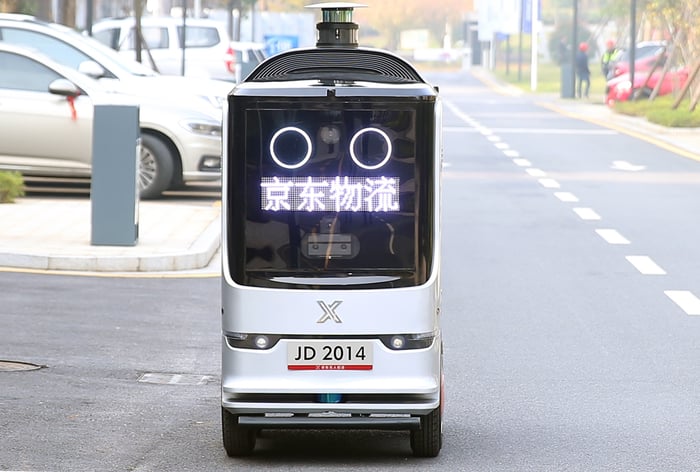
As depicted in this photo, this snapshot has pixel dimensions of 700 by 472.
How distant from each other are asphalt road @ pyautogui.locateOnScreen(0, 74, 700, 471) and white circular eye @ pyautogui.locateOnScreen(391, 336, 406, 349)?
1.79 ft

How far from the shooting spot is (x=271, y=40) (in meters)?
67.6

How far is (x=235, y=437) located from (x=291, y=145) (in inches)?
51.3

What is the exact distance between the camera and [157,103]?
65.0 ft

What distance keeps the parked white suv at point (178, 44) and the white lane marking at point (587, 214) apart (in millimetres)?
19832

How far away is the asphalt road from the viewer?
7926 millimetres

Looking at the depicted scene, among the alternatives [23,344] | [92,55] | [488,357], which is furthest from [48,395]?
[92,55]

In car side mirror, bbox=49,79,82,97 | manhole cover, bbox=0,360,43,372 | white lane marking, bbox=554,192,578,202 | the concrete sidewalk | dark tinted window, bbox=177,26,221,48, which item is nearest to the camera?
manhole cover, bbox=0,360,43,372

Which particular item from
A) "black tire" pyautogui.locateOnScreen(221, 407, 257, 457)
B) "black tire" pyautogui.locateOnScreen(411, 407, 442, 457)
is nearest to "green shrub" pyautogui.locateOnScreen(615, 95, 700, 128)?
"black tire" pyautogui.locateOnScreen(411, 407, 442, 457)

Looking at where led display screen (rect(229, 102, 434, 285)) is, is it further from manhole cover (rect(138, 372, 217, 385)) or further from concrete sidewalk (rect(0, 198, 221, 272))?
concrete sidewalk (rect(0, 198, 221, 272))

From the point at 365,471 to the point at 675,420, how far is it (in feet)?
6.39

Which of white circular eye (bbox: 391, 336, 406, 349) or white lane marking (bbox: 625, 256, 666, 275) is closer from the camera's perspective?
white circular eye (bbox: 391, 336, 406, 349)

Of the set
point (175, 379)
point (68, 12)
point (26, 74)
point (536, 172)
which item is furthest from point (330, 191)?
point (68, 12)

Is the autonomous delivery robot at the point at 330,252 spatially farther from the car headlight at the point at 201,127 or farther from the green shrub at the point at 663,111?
the green shrub at the point at 663,111

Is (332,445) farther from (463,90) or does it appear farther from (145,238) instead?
(463,90)
